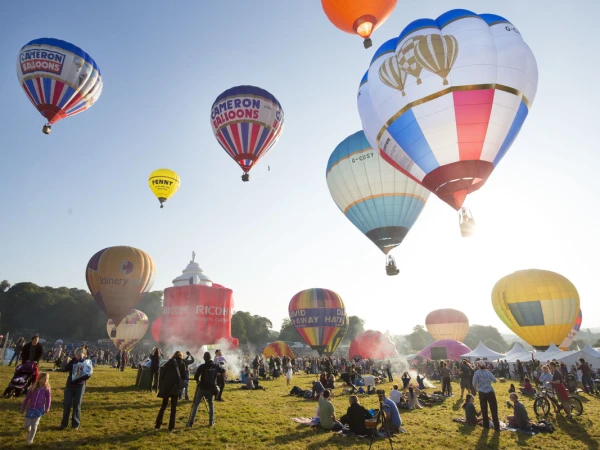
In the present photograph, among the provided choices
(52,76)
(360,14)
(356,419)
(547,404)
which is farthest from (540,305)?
(52,76)

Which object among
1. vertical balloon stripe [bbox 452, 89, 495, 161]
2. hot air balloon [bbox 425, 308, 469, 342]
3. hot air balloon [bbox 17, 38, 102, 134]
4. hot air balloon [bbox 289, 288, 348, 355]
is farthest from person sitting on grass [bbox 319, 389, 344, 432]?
hot air balloon [bbox 425, 308, 469, 342]

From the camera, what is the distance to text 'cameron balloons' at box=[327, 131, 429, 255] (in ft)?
69.6

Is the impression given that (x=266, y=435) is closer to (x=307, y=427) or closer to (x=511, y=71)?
(x=307, y=427)

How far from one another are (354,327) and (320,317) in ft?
279

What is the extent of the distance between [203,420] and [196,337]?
1735cm

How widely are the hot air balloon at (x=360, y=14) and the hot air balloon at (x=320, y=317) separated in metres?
27.9

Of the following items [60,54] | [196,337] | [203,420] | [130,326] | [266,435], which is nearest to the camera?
[266,435]

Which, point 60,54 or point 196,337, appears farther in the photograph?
point 196,337

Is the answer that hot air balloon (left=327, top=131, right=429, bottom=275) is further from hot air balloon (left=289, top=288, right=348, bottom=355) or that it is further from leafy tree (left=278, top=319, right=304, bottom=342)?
leafy tree (left=278, top=319, right=304, bottom=342)

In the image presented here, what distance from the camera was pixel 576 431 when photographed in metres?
8.71

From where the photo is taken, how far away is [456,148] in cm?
1348

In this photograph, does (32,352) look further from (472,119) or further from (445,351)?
(445,351)

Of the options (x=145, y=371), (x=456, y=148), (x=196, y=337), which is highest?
(x=456, y=148)

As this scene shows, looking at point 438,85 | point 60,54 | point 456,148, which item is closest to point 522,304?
point 456,148
